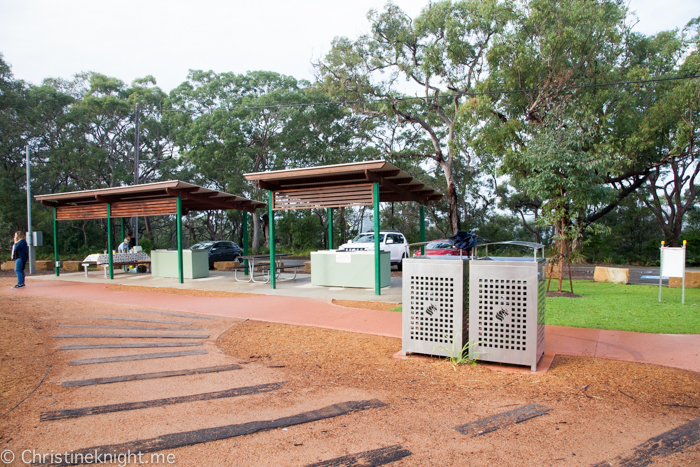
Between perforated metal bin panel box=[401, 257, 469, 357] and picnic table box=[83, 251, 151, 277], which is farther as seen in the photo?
picnic table box=[83, 251, 151, 277]

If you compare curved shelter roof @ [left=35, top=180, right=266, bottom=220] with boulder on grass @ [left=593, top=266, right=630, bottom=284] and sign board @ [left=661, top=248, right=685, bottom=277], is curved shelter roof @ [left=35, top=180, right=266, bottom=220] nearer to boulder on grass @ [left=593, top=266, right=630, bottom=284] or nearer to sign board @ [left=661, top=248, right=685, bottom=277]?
boulder on grass @ [left=593, top=266, right=630, bottom=284]

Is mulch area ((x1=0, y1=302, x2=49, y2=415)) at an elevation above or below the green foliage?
below

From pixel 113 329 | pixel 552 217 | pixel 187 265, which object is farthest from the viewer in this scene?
pixel 187 265

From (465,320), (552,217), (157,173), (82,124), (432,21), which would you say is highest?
(432,21)

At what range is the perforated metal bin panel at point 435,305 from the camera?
4.85 meters

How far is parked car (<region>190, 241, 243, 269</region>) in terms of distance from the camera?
832 inches

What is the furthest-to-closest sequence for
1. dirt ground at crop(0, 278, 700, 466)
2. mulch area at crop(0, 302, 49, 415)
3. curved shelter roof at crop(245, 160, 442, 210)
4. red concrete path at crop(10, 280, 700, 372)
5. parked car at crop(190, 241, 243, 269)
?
parked car at crop(190, 241, 243, 269), curved shelter roof at crop(245, 160, 442, 210), red concrete path at crop(10, 280, 700, 372), mulch area at crop(0, 302, 49, 415), dirt ground at crop(0, 278, 700, 466)

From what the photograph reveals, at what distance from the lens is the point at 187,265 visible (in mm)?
15539

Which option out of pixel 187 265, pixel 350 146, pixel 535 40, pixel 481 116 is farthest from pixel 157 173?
pixel 535 40

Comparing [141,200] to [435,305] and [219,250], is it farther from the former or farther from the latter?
[435,305]

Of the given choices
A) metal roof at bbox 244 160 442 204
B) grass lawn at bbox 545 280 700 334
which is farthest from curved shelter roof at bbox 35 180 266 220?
grass lawn at bbox 545 280 700 334

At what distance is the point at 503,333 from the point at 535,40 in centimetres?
1821


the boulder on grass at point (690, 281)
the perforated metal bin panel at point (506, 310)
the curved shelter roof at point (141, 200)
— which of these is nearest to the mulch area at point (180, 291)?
the curved shelter roof at point (141, 200)

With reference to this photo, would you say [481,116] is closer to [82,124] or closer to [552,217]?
[552,217]
